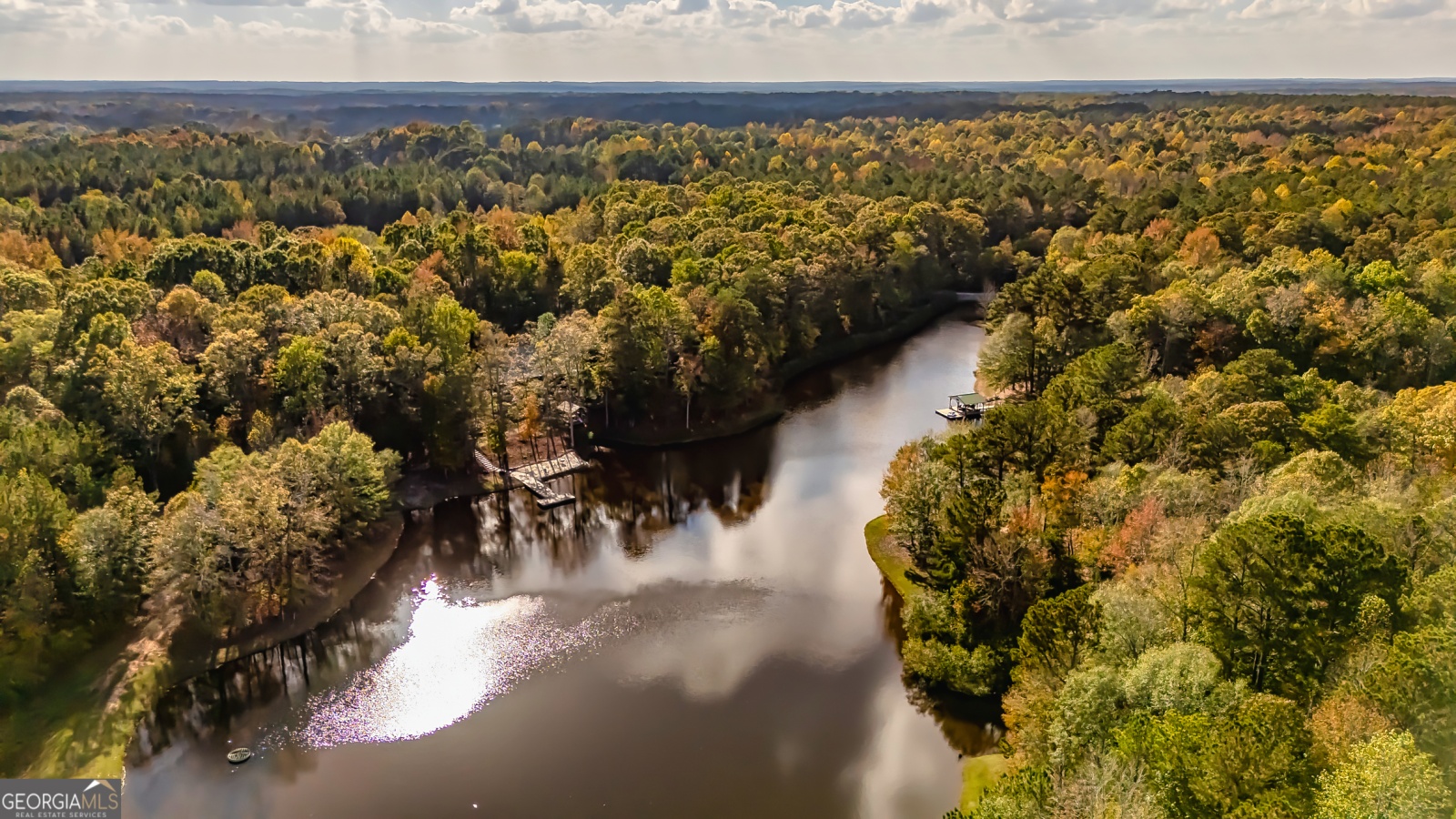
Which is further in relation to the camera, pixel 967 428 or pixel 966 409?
pixel 966 409

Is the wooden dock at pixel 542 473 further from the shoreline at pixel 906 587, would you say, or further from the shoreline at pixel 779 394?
the shoreline at pixel 906 587

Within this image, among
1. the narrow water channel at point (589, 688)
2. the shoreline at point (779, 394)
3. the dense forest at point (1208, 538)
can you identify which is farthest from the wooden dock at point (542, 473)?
the dense forest at point (1208, 538)

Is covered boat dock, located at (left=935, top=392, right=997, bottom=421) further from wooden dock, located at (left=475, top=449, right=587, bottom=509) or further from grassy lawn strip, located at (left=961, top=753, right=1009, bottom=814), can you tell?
grassy lawn strip, located at (left=961, top=753, right=1009, bottom=814)

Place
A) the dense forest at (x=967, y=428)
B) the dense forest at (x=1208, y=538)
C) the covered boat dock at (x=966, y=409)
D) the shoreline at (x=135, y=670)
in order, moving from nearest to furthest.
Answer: the dense forest at (x=1208, y=538) < the dense forest at (x=967, y=428) < the shoreline at (x=135, y=670) < the covered boat dock at (x=966, y=409)

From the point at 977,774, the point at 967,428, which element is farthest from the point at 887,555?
the point at 977,774

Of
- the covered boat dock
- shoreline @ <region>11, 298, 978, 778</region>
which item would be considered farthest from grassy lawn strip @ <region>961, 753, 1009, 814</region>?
the covered boat dock

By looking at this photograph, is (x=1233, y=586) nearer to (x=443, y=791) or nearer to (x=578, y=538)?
(x=443, y=791)

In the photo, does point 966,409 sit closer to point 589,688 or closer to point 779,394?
point 779,394
